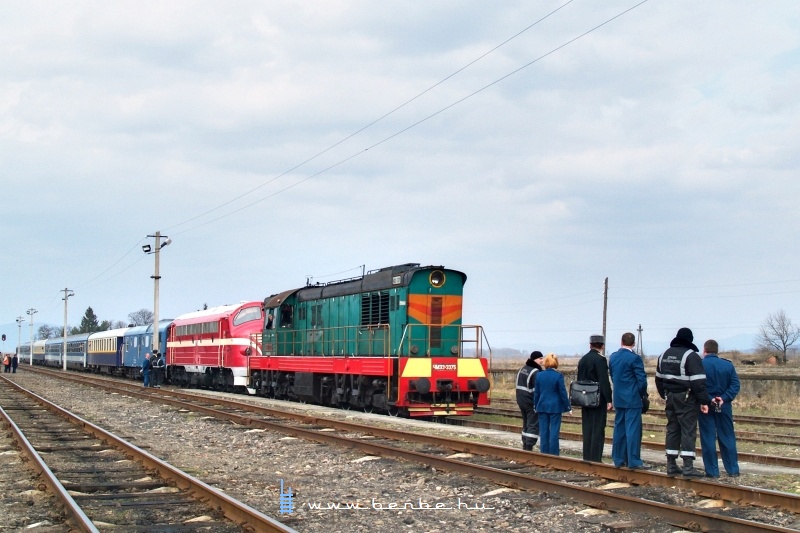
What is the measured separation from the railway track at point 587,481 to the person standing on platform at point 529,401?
0.67 metres

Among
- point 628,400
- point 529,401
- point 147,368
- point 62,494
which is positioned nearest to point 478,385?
point 529,401

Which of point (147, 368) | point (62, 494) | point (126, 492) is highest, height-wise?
point (62, 494)

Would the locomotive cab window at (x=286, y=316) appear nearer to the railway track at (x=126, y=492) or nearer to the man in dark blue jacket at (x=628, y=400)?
the railway track at (x=126, y=492)

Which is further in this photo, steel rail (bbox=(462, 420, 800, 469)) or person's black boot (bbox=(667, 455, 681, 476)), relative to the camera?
steel rail (bbox=(462, 420, 800, 469))

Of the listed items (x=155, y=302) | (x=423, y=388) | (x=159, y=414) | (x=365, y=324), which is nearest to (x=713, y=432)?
(x=423, y=388)

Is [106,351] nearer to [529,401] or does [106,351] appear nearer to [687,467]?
[529,401]

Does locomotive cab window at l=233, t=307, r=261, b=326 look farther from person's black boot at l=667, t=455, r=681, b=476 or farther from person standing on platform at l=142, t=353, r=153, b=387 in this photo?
person's black boot at l=667, t=455, r=681, b=476

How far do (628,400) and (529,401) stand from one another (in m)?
2.48

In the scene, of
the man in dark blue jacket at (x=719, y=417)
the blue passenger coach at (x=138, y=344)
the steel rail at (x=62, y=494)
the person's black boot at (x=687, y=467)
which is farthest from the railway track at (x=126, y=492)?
the blue passenger coach at (x=138, y=344)

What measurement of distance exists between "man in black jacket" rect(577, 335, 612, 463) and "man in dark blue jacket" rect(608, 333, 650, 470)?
0.36 m

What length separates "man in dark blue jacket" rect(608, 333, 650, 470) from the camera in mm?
10188

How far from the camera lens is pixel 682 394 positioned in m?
9.87

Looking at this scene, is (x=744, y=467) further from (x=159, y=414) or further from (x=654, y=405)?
(x=654, y=405)

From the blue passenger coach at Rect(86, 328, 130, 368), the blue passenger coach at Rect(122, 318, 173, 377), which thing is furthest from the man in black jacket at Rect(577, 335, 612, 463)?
the blue passenger coach at Rect(86, 328, 130, 368)
